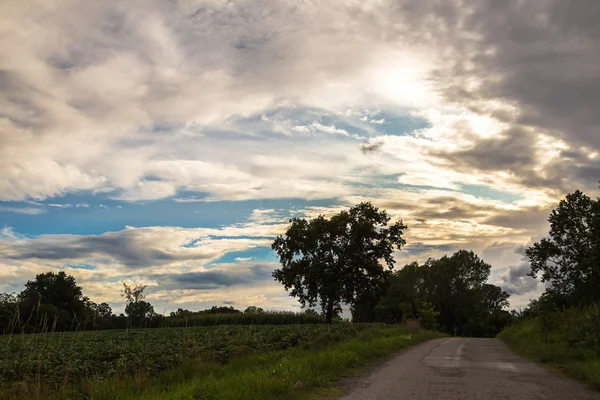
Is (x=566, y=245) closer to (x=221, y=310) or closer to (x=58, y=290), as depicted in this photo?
(x=221, y=310)

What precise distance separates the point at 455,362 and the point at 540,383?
4904 millimetres

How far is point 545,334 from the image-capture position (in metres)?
21.9

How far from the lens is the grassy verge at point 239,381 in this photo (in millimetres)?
8484

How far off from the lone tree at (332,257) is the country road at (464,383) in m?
32.7

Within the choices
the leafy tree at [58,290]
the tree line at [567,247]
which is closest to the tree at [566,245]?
the tree line at [567,247]

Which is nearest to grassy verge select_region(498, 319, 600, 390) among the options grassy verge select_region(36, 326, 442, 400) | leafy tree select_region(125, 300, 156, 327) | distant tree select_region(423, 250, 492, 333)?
grassy verge select_region(36, 326, 442, 400)

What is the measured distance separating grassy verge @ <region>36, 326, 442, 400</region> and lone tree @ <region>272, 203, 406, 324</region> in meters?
32.9

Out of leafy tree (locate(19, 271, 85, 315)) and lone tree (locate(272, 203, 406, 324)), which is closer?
lone tree (locate(272, 203, 406, 324))

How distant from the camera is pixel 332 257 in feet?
162

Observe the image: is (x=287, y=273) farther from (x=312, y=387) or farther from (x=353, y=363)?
(x=312, y=387)

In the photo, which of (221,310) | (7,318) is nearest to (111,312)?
(221,310)

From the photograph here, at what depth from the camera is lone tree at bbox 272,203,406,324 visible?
48366mm

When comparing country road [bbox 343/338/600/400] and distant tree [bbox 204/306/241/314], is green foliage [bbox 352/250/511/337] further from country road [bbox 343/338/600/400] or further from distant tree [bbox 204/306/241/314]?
country road [bbox 343/338/600/400]

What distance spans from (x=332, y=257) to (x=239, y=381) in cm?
4019
